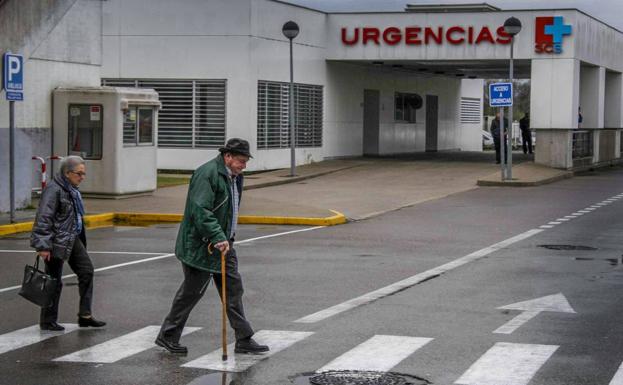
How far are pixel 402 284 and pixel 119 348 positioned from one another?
4.69 m

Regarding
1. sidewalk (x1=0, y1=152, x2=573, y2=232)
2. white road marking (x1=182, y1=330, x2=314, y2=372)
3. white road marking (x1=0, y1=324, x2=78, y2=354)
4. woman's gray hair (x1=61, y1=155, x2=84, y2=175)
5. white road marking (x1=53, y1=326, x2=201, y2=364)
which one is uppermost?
woman's gray hair (x1=61, y1=155, x2=84, y2=175)

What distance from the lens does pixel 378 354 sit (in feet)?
30.8

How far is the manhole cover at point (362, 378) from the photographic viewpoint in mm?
8289

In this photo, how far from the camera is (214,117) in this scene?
1375 inches

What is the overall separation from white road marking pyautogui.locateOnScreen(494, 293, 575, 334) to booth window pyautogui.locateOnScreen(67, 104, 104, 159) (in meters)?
14.7

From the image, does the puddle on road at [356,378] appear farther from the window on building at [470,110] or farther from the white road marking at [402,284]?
the window on building at [470,110]

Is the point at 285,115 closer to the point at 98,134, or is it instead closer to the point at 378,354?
the point at 98,134

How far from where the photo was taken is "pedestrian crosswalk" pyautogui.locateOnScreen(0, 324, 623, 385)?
28.6ft

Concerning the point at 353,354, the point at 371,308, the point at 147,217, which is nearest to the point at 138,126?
the point at 147,217

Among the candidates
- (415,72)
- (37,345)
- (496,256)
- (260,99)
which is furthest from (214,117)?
(37,345)

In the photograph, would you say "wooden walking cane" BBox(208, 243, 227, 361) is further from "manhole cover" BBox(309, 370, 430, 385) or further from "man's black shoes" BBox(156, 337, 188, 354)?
"manhole cover" BBox(309, 370, 430, 385)

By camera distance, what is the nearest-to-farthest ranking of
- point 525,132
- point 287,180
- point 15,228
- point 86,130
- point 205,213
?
point 205,213 < point 15,228 < point 86,130 < point 287,180 < point 525,132

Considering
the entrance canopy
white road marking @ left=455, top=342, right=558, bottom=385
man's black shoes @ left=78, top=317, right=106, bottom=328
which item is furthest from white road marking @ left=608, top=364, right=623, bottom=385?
the entrance canopy

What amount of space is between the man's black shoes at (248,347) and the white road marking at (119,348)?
0.77 metres
